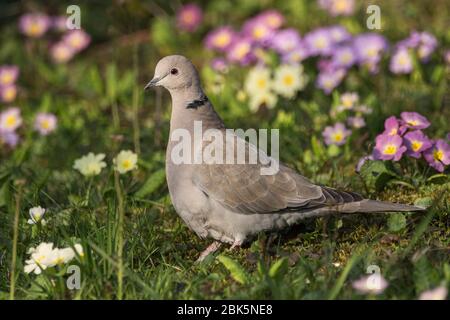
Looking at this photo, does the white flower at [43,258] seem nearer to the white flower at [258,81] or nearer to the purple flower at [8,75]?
the white flower at [258,81]

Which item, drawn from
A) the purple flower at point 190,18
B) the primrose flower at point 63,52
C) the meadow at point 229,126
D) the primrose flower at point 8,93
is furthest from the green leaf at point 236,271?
the primrose flower at point 63,52

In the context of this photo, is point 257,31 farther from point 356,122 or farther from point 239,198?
point 239,198

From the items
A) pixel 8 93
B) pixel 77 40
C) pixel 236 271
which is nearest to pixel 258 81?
pixel 8 93

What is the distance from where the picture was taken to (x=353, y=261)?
9.72 feet

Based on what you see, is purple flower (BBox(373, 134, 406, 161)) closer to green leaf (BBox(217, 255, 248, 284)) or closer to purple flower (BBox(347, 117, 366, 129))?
purple flower (BBox(347, 117, 366, 129))

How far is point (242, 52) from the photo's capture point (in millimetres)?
6285

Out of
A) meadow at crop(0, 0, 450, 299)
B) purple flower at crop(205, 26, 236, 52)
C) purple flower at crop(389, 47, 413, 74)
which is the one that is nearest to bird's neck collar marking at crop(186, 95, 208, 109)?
meadow at crop(0, 0, 450, 299)

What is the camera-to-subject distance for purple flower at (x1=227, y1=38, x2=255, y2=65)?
20.5 ft

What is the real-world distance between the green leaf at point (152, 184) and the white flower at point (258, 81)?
5.12 ft

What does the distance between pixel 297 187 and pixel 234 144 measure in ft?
1.25

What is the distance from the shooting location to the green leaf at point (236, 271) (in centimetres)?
322

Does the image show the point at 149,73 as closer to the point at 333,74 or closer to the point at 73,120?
the point at 73,120

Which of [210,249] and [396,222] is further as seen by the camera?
[210,249]

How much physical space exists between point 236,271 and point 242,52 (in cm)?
331
